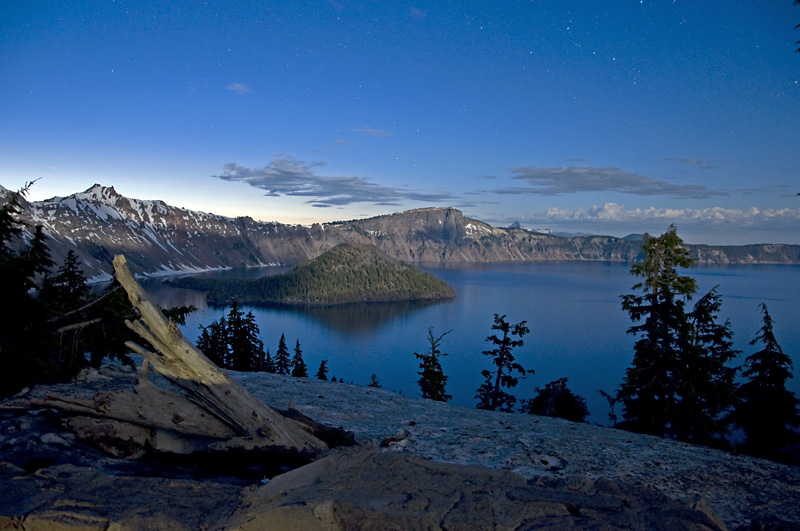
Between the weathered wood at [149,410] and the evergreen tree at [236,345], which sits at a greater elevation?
the weathered wood at [149,410]

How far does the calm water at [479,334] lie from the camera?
2480 inches

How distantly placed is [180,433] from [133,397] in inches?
38.9

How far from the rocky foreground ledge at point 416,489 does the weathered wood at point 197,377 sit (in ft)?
3.18

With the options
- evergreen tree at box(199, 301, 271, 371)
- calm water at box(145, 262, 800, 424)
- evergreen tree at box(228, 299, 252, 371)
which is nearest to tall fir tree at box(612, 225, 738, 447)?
calm water at box(145, 262, 800, 424)

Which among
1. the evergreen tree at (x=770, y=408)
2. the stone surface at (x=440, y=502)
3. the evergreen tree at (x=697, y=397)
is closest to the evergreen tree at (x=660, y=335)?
the evergreen tree at (x=697, y=397)

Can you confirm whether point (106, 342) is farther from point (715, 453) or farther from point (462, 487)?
point (715, 453)

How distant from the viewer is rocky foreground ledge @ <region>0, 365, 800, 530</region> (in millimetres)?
4949

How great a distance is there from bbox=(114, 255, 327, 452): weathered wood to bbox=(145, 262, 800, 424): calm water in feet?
121

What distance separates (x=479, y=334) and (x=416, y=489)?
3503 inches

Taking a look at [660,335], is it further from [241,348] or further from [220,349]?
[220,349]

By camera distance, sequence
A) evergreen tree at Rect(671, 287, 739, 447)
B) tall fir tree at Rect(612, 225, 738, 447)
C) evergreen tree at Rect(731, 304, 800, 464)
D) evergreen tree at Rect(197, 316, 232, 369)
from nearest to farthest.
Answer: evergreen tree at Rect(671, 287, 739, 447)
tall fir tree at Rect(612, 225, 738, 447)
evergreen tree at Rect(731, 304, 800, 464)
evergreen tree at Rect(197, 316, 232, 369)

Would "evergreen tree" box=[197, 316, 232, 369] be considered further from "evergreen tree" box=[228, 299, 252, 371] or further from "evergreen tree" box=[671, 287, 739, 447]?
"evergreen tree" box=[671, 287, 739, 447]

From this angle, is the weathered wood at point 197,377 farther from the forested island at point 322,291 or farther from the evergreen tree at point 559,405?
the forested island at point 322,291

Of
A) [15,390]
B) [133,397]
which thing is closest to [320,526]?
[133,397]
